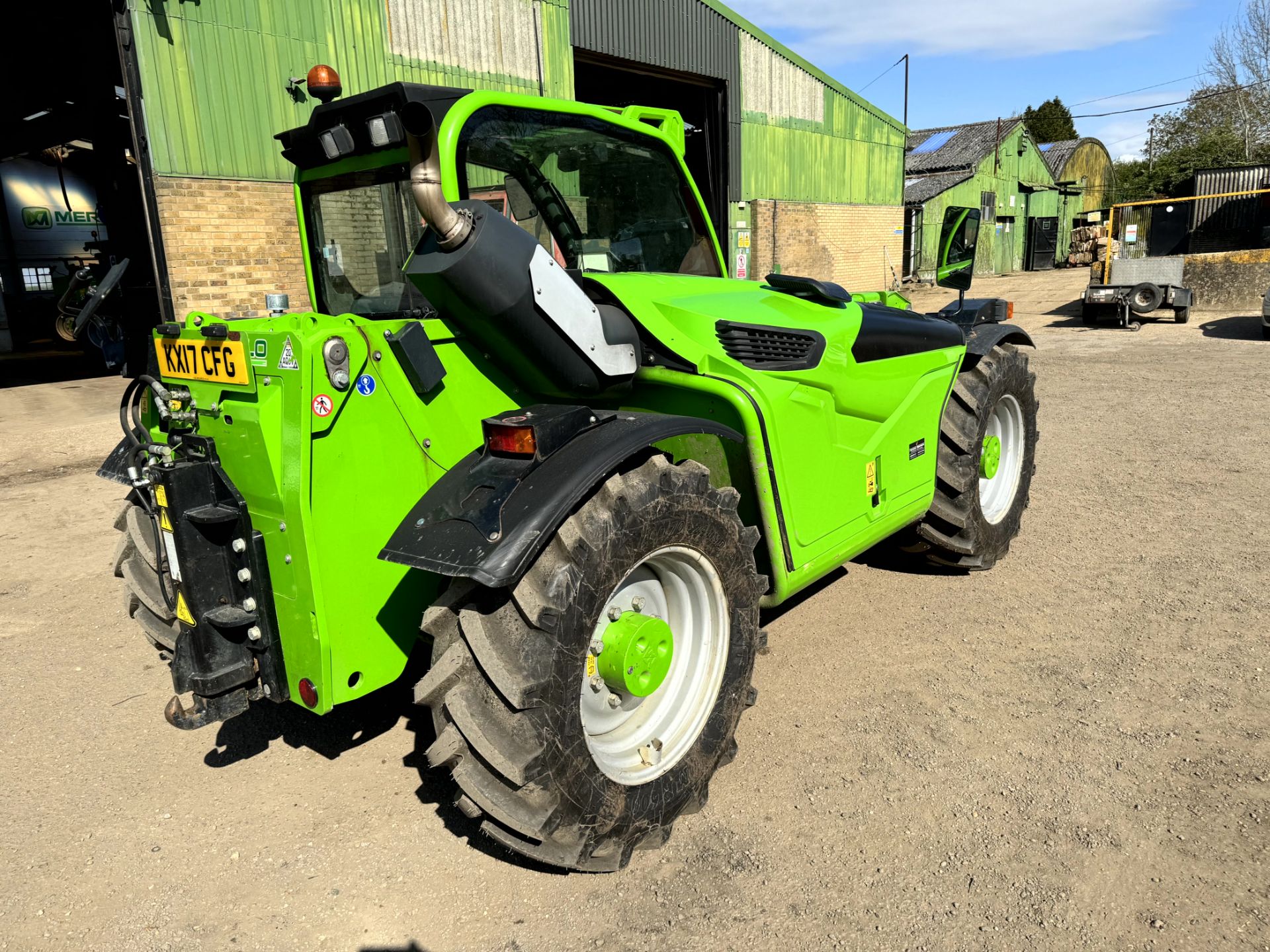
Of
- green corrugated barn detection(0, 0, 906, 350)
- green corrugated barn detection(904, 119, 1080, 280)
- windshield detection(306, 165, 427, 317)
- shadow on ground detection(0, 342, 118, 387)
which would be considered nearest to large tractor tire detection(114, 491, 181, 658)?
windshield detection(306, 165, 427, 317)

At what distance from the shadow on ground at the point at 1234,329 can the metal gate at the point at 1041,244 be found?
903 inches

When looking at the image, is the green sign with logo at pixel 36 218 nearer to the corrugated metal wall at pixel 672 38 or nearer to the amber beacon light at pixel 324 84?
the corrugated metal wall at pixel 672 38

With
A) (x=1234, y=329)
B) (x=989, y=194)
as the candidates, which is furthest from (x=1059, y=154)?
(x=1234, y=329)

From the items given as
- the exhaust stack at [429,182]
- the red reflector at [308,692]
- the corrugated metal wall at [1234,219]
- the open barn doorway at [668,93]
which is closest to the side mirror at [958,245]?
the exhaust stack at [429,182]

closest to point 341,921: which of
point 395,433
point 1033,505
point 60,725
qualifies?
point 395,433

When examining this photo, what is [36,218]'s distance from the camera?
23.6 m

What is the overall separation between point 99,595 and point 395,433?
3.45 meters

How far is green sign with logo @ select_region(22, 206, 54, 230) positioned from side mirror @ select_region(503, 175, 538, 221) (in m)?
26.7

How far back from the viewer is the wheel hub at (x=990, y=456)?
4.79 meters

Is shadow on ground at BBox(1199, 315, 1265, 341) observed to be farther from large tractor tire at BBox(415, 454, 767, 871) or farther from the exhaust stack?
the exhaust stack

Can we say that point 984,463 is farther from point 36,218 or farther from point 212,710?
point 36,218

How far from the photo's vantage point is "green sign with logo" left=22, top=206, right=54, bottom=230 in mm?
23359

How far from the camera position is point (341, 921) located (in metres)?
2.41

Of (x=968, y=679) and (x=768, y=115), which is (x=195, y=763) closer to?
(x=968, y=679)
